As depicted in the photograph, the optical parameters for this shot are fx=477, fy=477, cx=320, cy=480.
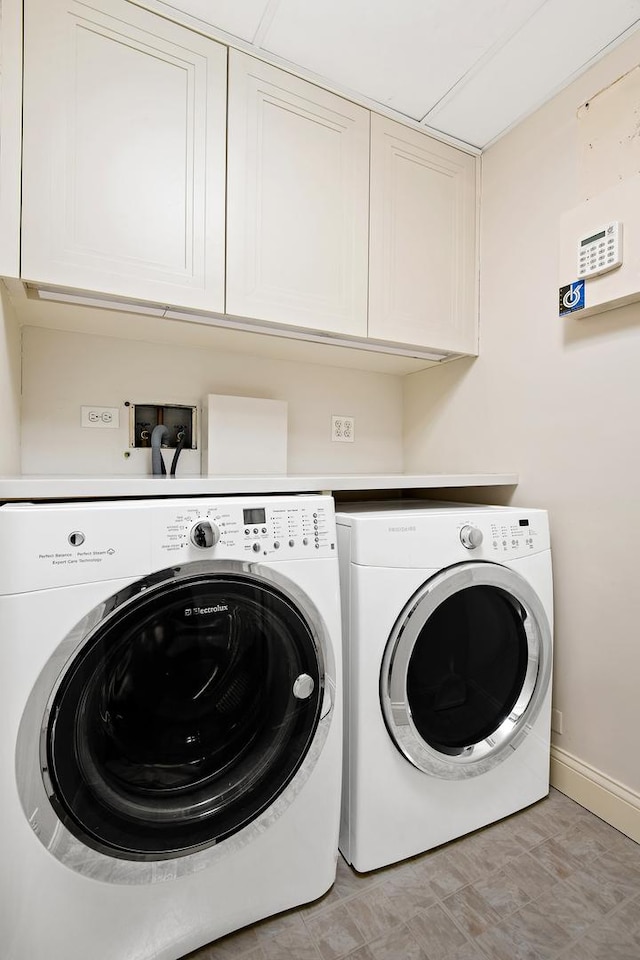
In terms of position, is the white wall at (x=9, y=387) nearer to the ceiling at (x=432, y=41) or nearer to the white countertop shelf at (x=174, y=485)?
the white countertop shelf at (x=174, y=485)

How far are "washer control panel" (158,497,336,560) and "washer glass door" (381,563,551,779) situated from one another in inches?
12.9

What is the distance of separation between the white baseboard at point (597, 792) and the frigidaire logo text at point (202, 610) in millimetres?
1298

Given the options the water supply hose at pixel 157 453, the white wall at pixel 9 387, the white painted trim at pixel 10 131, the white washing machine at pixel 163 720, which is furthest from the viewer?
the water supply hose at pixel 157 453

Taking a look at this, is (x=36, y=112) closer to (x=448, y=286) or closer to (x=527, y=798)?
(x=448, y=286)

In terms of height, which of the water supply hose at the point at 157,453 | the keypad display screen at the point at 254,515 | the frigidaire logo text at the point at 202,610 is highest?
the water supply hose at the point at 157,453

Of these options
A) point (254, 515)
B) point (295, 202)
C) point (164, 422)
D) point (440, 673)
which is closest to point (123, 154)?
point (295, 202)

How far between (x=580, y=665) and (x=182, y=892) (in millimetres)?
1273

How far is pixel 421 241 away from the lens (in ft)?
5.79

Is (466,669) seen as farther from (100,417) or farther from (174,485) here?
(100,417)

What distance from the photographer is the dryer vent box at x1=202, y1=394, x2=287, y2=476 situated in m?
1.77

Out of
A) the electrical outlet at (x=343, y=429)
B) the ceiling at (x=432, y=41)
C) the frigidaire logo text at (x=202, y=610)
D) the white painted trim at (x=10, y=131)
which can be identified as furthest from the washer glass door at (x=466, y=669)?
the ceiling at (x=432, y=41)

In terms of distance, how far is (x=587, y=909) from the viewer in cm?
A: 114

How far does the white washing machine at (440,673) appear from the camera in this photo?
3.96 ft

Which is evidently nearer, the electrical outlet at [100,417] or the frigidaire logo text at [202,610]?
the frigidaire logo text at [202,610]
